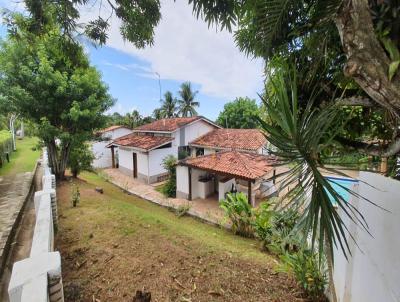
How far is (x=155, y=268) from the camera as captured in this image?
406 centimetres

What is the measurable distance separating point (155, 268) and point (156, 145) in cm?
1469

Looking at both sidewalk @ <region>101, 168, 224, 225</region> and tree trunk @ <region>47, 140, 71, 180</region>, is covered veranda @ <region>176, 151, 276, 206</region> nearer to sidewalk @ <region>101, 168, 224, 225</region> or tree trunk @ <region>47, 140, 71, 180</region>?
sidewalk @ <region>101, 168, 224, 225</region>

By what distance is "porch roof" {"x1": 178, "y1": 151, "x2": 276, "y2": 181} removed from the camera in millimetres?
11625

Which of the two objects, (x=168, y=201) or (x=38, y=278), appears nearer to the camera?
(x=38, y=278)

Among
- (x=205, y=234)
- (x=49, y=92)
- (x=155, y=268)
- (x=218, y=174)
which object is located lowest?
(x=205, y=234)

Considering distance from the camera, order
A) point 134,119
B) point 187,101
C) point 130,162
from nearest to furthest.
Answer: point 130,162, point 134,119, point 187,101

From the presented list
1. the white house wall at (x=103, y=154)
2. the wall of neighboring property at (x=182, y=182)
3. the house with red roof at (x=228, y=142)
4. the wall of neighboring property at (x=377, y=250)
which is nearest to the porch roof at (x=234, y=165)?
the wall of neighboring property at (x=182, y=182)

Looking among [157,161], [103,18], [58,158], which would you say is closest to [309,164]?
[103,18]

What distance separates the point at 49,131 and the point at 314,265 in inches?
436

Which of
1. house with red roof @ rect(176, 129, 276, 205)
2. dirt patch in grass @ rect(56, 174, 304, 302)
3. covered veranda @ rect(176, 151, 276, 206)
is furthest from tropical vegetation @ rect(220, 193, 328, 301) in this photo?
covered veranda @ rect(176, 151, 276, 206)

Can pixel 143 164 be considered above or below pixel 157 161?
below

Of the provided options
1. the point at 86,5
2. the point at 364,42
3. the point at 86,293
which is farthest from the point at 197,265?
the point at 86,5

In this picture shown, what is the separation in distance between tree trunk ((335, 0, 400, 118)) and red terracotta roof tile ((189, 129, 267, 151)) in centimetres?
1638

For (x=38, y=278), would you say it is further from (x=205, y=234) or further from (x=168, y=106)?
(x=168, y=106)
